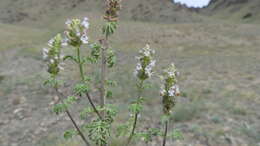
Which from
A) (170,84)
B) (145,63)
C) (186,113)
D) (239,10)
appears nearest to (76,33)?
(145,63)

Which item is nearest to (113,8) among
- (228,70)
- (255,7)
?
(228,70)

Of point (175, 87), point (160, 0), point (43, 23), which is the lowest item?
point (175, 87)

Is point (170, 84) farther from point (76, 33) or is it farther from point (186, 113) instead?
point (186, 113)

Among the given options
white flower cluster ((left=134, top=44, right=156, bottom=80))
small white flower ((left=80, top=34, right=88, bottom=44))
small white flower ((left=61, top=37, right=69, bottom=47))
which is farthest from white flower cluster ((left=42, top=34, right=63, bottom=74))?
white flower cluster ((left=134, top=44, right=156, bottom=80))

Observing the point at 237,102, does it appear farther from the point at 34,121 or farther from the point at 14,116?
the point at 14,116

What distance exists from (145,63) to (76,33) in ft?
2.54

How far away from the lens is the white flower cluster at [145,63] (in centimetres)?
220

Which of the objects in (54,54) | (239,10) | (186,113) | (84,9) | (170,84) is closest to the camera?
(54,54)

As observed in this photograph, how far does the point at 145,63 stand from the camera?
7.32ft

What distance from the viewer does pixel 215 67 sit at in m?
13.2

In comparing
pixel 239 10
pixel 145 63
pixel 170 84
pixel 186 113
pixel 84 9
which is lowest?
pixel 186 113

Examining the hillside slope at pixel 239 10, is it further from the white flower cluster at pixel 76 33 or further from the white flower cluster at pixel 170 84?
the white flower cluster at pixel 76 33

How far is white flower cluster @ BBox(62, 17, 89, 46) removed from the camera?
193cm

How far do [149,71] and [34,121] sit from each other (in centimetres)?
545
